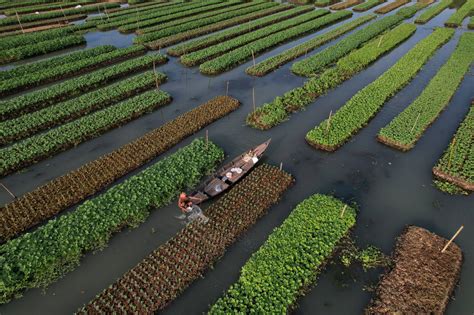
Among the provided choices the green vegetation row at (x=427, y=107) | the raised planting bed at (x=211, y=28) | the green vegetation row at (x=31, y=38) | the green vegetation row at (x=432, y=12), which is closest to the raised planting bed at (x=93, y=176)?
the green vegetation row at (x=427, y=107)

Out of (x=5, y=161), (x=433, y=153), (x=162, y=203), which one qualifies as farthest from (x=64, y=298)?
(x=433, y=153)

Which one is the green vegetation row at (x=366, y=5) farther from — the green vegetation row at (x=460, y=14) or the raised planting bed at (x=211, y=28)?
the green vegetation row at (x=460, y=14)

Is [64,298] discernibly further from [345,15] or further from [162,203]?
[345,15]

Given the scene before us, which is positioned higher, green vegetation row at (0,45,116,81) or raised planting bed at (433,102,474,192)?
green vegetation row at (0,45,116,81)

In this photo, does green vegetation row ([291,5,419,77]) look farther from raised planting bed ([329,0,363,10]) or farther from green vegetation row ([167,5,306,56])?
green vegetation row ([167,5,306,56])

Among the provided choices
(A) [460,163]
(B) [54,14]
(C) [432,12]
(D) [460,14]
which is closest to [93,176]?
(A) [460,163]

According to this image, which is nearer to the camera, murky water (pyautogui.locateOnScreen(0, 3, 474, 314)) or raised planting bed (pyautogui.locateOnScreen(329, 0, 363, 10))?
murky water (pyautogui.locateOnScreen(0, 3, 474, 314))

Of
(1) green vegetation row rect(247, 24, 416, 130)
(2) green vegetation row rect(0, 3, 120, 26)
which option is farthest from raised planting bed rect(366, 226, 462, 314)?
(2) green vegetation row rect(0, 3, 120, 26)
